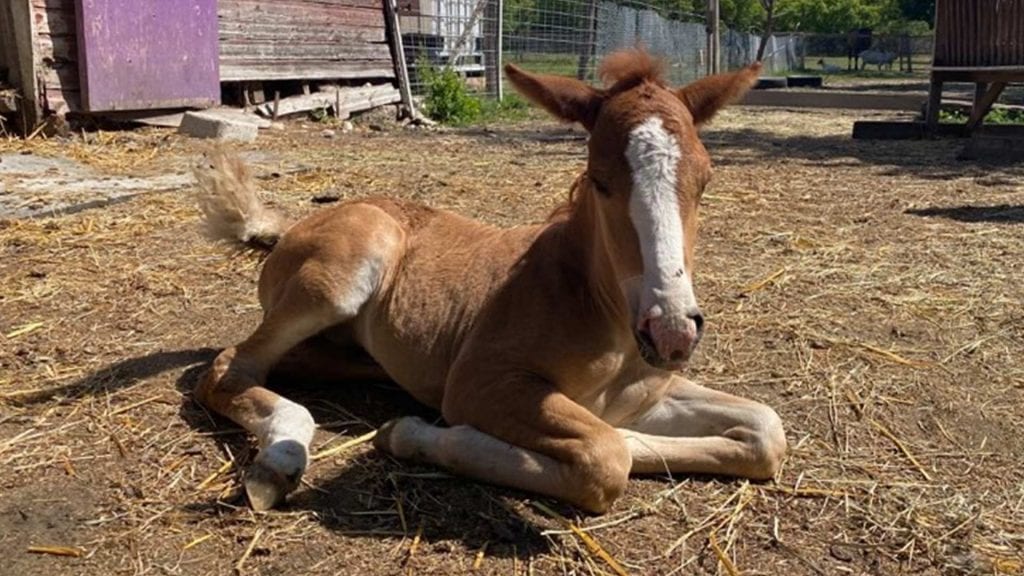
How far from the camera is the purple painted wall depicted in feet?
35.4

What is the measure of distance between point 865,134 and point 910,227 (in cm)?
721

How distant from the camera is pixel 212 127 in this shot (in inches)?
452

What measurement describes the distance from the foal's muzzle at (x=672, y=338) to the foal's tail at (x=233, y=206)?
2642 millimetres

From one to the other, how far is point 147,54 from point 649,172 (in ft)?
32.7

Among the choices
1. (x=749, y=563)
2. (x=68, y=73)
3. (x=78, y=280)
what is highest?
(x=68, y=73)

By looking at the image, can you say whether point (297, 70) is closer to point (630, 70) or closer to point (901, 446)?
point (630, 70)

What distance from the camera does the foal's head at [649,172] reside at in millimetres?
2775

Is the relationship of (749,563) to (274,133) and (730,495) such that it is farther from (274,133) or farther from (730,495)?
(274,133)

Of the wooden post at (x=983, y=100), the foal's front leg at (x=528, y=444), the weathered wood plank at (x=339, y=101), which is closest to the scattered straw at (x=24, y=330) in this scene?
the foal's front leg at (x=528, y=444)

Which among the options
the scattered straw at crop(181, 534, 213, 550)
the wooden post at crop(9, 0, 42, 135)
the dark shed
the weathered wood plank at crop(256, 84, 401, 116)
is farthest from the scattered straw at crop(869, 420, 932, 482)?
Result: the weathered wood plank at crop(256, 84, 401, 116)

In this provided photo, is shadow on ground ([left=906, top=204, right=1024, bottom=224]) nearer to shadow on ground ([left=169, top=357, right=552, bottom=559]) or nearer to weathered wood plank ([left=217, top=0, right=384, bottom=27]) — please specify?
shadow on ground ([left=169, top=357, right=552, bottom=559])

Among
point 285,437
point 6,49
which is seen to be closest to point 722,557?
point 285,437

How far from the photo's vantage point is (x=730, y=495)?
133 inches

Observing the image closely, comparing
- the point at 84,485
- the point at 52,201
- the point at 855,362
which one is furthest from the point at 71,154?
the point at 855,362
